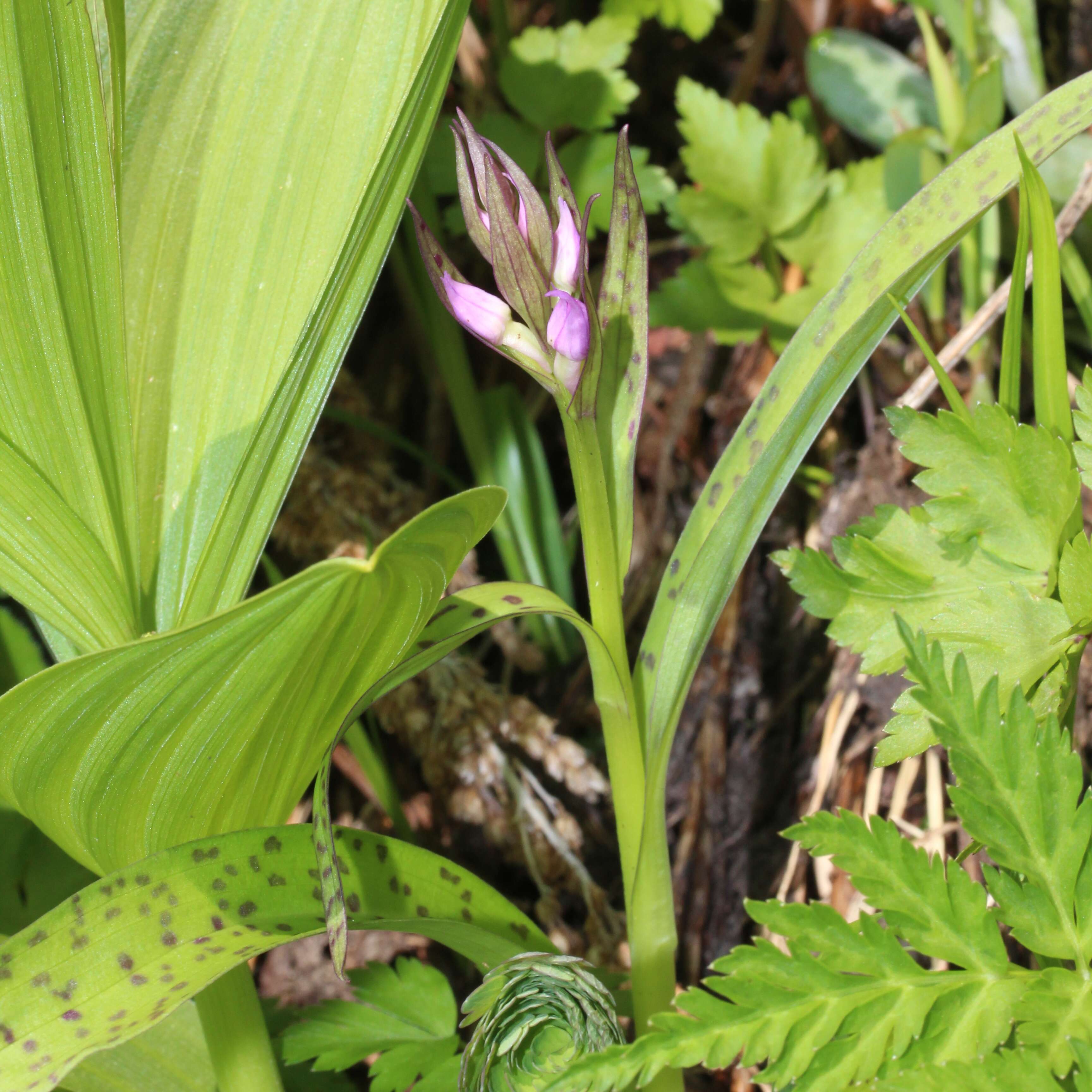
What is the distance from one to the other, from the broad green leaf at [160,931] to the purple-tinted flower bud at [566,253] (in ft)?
1.24

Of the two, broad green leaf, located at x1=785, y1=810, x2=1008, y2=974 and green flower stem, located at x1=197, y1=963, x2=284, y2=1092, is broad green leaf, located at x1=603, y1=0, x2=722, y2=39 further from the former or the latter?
green flower stem, located at x1=197, y1=963, x2=284, y2=1092

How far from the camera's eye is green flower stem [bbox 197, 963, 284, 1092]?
656mm

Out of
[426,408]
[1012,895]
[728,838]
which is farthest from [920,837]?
[426,408]

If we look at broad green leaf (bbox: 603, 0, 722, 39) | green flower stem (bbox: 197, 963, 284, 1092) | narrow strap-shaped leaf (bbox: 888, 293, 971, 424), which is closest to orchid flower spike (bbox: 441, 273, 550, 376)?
narrow strap-shaped leaf (bbox: 888, 293, 971, 424)

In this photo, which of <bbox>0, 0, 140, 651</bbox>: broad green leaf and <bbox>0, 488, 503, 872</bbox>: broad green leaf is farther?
<bbox>0, 0, 140, 651</bbox>: broad green leaf

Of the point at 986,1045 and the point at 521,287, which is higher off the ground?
the point at 521,287

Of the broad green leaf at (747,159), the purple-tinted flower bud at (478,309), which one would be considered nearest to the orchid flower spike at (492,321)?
the purple-tinted flower bud at (478,309)

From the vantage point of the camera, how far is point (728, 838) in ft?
3.40

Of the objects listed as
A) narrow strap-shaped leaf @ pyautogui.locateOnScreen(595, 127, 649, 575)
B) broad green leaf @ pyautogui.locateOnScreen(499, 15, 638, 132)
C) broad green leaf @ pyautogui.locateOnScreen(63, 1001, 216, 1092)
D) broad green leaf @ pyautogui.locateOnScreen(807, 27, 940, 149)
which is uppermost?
broad green leaf @ pyautogui.locateOnScreen(499, 15, 638, 132)

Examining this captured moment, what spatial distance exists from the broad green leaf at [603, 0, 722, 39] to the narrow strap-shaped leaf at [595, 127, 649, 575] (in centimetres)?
63

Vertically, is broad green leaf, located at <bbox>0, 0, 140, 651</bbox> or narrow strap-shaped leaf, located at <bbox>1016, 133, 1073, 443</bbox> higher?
broad green leaf, located at <bbox>0, 0, 140, 651</bbox>

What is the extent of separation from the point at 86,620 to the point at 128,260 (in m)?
0.27

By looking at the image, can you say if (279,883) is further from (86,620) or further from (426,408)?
(426,408)

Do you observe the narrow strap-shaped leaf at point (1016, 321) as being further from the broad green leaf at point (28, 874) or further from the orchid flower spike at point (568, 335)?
the broad green leaf at point (28, 874)
